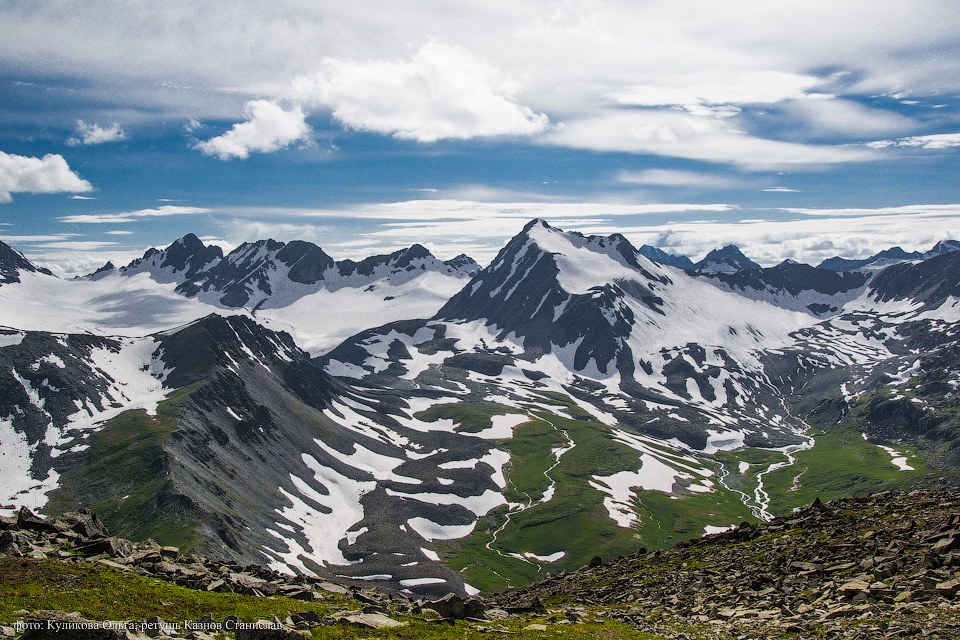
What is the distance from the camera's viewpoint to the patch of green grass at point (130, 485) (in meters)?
135

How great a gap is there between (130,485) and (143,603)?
14041 cm

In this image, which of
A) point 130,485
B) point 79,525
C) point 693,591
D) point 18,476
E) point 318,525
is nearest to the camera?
point 693,591

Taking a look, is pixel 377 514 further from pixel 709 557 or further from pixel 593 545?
pixel 709 557

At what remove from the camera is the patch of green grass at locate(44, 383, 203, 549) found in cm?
13462

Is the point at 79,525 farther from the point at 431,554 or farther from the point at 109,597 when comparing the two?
the point at 431,554

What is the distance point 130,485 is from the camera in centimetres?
15350

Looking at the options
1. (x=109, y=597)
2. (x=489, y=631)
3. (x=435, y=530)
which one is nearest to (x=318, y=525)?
(x=435, y=530)

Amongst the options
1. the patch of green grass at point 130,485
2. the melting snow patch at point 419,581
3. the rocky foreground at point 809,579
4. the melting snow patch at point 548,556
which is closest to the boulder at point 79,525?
the rocky foreground at point 809,579

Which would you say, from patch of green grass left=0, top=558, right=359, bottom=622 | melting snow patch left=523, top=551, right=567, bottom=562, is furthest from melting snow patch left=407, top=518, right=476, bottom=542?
patch of green grass left=0, top=558, right=359, bottom=622

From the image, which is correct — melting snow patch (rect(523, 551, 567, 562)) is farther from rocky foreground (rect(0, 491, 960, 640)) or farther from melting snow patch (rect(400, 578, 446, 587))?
rocky foreground (rect(0, 491, 960, 640))

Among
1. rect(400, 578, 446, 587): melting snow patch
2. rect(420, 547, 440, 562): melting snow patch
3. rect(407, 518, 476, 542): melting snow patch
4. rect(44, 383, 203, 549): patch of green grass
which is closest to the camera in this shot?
rect(44, 383, 203, 549): patch of green grass

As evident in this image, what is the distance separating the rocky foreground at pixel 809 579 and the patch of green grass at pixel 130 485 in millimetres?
91892

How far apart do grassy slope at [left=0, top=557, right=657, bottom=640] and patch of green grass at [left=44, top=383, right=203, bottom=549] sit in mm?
95007

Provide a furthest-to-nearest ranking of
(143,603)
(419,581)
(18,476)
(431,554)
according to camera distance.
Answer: (431,554) < (18,476) < (419,581) < (143,603)
